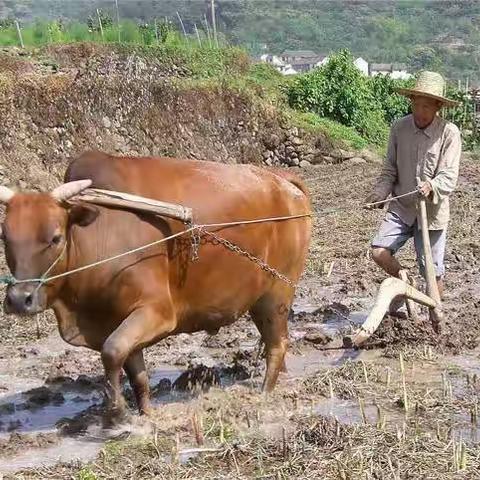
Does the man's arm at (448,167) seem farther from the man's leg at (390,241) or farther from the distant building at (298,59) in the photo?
the distant building at (298,59)

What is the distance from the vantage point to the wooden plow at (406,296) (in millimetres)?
6277

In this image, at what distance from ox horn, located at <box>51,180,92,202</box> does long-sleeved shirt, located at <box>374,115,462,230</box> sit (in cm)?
285

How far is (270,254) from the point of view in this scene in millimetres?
6070

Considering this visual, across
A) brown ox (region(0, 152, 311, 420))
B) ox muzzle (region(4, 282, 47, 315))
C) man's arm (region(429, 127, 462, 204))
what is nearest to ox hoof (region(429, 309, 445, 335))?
man's arm (region(429, 127, 462, 204))

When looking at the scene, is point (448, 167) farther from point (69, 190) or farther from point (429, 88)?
point (69, 190)

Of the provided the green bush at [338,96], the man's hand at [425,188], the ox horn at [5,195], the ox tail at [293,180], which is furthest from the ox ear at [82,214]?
the green bush at [338,96]

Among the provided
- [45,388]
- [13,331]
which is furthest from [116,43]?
[45,388]

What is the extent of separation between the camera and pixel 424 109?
682cm

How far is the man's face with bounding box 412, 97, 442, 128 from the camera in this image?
6770mm

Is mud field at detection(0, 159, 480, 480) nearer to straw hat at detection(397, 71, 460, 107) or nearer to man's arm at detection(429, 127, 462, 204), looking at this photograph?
man's arm at detection(429, 127, 462, 204)

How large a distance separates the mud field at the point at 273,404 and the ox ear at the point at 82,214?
3.90 feet

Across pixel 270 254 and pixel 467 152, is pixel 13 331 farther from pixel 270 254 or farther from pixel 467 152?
pixel 467 152

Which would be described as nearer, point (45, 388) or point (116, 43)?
point (45, 388)

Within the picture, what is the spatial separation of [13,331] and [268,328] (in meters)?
2.54
